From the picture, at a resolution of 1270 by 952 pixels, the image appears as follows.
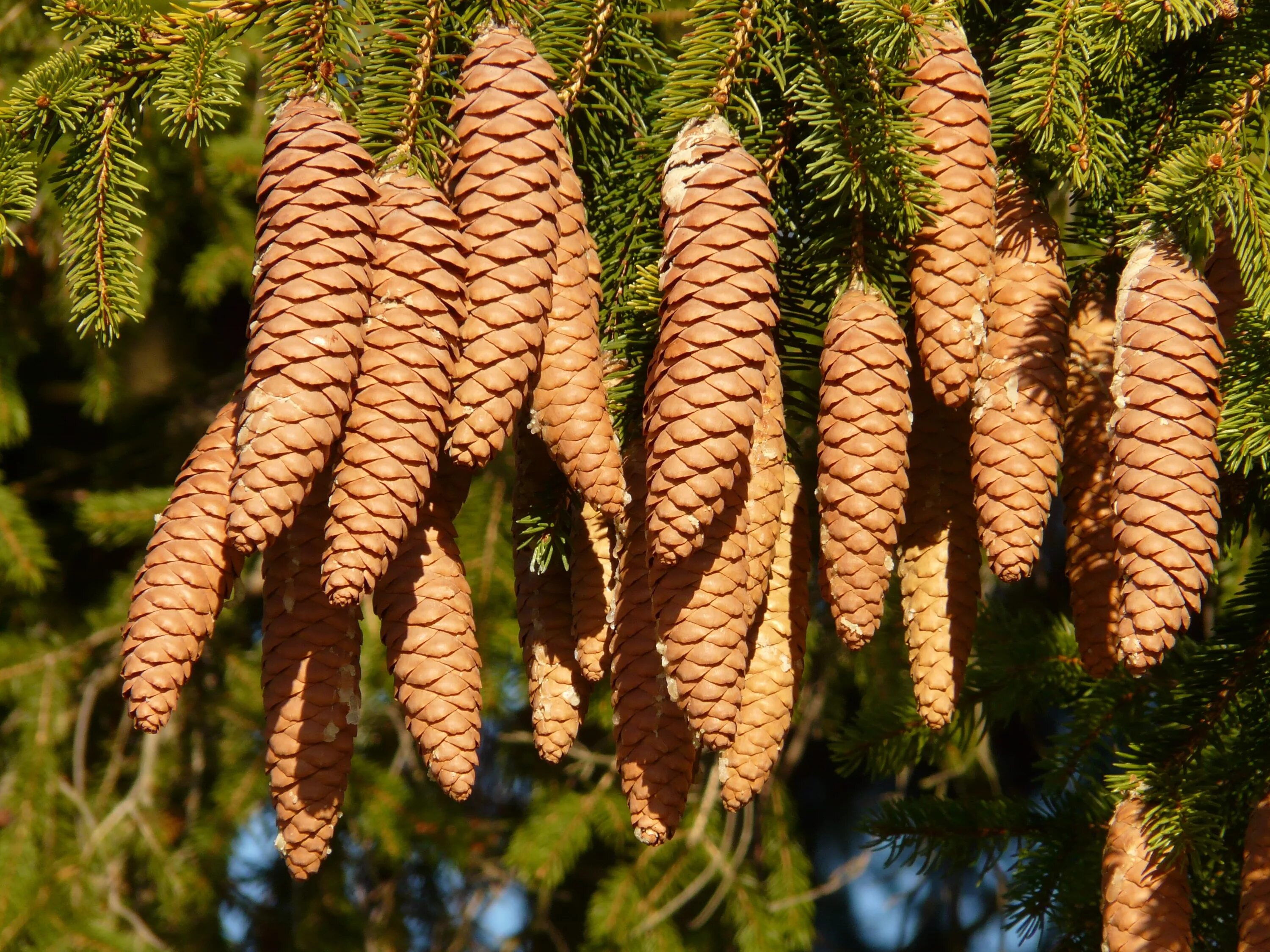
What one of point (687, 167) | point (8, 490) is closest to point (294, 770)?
point (687, 167)

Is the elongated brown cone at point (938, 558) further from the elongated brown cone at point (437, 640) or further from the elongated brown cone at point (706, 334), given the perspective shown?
the elongated brown cone at point (437, 640)

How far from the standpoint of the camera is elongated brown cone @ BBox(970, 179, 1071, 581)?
89cm

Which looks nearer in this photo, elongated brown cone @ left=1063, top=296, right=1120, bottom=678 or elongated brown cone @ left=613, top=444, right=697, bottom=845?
elongated brown cone @ left=613, top=444, right=697, bottom=845

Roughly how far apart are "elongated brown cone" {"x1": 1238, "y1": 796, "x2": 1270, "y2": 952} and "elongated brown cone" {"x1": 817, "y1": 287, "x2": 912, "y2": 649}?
433 mm

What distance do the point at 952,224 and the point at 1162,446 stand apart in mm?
259

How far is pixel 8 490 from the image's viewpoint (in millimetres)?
2744

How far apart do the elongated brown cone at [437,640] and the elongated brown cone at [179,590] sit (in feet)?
0.45

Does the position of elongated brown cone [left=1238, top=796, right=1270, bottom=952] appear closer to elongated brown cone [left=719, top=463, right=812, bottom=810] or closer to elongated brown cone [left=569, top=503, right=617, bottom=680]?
elongated brown cone [left=719, top=463, right=812, bottom=810]

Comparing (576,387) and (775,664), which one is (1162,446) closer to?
(775,664)

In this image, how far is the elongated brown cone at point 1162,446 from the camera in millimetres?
822

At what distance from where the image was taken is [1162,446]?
34.2 inches

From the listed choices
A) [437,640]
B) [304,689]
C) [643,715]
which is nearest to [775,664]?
[643,715]

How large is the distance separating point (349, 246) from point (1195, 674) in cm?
99

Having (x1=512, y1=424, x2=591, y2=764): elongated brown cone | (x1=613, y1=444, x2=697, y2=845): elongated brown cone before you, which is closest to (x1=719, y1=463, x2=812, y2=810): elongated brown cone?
(x1=613, y1=444, x2=697, y2=845): elongated brown cone
